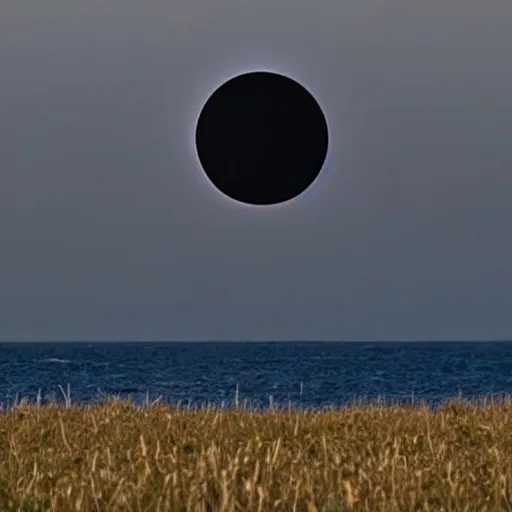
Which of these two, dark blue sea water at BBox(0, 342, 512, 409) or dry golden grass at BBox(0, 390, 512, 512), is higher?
dark blue sea water at BBox(0, 342, 512, 409)

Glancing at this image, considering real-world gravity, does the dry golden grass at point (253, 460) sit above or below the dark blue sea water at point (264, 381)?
below

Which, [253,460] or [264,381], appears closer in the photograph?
[253,460]

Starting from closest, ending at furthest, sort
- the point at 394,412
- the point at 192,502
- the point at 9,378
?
the point at 192,502 < the point at 394,412 < the point at 9,378

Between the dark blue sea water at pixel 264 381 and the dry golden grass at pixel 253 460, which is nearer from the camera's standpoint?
the dry golden grass at pixel 253 460

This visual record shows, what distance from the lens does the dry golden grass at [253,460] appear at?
24.2 ft

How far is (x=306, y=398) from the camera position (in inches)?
2056

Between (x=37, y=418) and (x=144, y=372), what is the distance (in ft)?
249

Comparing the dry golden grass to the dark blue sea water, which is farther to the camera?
the dark blue sea water

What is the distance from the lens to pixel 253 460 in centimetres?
854

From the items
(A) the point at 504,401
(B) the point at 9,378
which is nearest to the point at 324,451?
(A) the point at 504,401

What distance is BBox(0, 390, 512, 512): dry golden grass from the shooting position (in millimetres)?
7367

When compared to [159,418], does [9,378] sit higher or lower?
higher

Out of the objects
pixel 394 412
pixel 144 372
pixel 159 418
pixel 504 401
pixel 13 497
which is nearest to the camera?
pixel 13 497

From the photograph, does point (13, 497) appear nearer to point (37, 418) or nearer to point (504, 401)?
point (37, 418)
